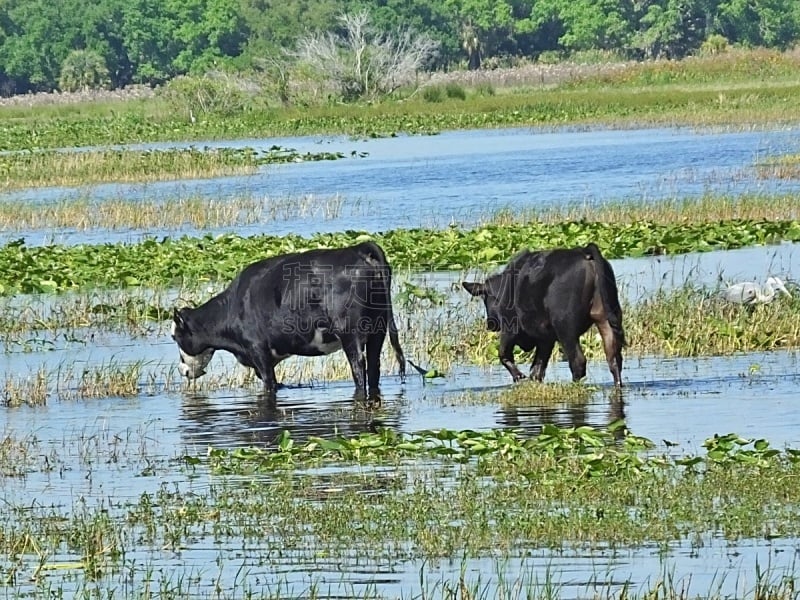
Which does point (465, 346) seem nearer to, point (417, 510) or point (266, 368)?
point (266, 368)

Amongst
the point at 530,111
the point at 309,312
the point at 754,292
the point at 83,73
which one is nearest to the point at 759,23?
the point at 83,73

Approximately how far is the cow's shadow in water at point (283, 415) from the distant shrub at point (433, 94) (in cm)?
5231

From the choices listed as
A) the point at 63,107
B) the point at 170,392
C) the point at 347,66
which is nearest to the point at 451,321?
the point at 170,392

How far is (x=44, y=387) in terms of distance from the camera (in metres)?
15.6

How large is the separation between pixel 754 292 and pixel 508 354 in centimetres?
349

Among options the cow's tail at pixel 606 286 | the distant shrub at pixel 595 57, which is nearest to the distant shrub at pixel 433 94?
the distant shrub at pixel 595 57

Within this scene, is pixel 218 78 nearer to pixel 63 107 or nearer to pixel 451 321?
pixel 63 107

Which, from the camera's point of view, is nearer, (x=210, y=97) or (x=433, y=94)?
(x=433, y=94)

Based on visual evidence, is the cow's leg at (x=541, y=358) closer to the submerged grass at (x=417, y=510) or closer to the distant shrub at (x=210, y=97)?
the submerged grass at (x=417, y=510)

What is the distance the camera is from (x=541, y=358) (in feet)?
47.8

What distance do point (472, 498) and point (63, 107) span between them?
246ft

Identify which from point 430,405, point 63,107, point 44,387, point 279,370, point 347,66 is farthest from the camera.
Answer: point 63,107

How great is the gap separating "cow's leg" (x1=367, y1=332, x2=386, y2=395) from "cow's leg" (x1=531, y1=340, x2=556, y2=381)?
4.41 ft

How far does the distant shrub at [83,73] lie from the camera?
111m
